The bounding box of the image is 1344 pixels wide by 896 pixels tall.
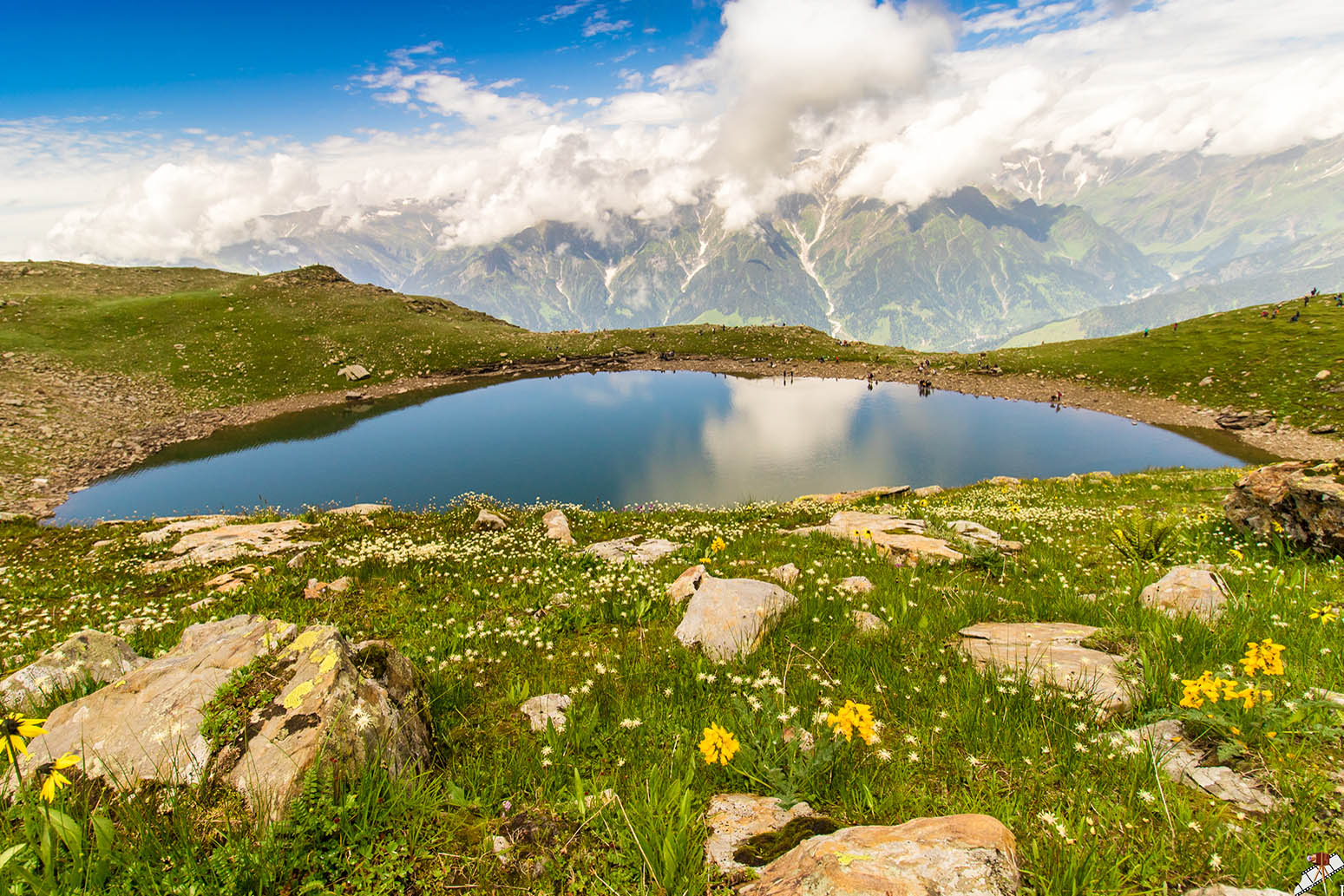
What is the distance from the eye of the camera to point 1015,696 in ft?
14.2

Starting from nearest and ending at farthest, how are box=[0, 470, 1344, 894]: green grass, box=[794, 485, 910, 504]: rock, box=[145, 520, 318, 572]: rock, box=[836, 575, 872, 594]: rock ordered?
box=[0, 470, 1344, 894]: green grass < box=[836, 575, 872, 594]: rock < box=[145, 520, 318, 572]: rock < box=[794, 485, 910, 504]: rock

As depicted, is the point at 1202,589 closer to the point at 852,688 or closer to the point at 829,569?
the point at 829,569

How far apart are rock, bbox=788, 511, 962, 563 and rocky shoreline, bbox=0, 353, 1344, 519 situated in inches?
1638

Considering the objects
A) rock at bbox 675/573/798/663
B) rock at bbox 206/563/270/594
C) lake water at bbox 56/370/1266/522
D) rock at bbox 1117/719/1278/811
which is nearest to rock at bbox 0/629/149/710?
rock at bbox 206/563/270/594

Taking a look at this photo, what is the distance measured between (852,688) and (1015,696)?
1.31 m

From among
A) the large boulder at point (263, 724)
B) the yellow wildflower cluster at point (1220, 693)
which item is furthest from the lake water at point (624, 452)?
the yellow wildflower cluster at point (1220, 693)

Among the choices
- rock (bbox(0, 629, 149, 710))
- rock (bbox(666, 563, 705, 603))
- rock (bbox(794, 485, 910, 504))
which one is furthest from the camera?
rock (bbox(794, 485, 910, 504))

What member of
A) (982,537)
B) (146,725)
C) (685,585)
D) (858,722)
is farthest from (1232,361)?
(146,725)

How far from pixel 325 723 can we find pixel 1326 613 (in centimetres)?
922

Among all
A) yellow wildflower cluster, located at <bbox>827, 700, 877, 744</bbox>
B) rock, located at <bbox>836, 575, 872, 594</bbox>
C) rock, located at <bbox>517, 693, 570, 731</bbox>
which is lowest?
rock, located at <bbox>836, 575, 872, 594</bbox>

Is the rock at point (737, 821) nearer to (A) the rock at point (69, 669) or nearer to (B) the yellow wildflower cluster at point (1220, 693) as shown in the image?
(B) the yellow wildflower cluster at point (1220, 693)

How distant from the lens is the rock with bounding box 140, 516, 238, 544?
47.1ft

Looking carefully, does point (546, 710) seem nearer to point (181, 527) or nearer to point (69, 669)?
point (69, 669)

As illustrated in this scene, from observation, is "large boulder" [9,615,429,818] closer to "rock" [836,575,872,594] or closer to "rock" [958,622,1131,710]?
"rock" [958,622,1131,710]
